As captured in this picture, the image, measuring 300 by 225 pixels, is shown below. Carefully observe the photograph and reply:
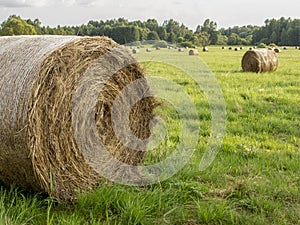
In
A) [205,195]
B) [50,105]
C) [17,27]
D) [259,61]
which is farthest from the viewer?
[17,27]

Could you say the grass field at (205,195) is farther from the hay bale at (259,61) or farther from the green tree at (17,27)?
the green tree at (17,27)

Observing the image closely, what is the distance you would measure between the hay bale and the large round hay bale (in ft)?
36.1

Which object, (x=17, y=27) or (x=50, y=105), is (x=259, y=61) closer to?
(x=50, y=105)

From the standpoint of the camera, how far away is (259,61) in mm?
14242

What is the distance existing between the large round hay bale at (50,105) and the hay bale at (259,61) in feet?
36.1

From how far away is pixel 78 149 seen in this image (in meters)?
3.66

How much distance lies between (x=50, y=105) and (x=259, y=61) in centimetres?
1197

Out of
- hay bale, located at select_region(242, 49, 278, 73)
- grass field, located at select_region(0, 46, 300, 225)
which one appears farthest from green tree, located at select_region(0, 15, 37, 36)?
grass field, located at select_region(0, 46, 300, 225)

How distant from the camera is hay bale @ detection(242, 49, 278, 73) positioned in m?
14.3

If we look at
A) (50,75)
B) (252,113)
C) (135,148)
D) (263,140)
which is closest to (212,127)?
(263,140)

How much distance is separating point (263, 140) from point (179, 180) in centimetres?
203

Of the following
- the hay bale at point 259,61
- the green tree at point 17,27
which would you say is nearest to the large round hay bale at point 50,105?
the hay bale at point 259,61

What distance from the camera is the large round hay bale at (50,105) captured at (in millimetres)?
3045

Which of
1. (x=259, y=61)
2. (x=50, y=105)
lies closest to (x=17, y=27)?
(x=259, y=61)
